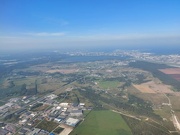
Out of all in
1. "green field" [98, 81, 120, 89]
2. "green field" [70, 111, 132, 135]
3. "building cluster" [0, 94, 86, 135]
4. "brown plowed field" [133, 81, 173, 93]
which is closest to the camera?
"green field" [70, 111, 132, 135]

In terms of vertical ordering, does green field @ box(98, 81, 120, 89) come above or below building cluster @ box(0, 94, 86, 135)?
below

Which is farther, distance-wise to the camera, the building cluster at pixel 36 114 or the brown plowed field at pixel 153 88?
the brown plowed field at pixel 153 88

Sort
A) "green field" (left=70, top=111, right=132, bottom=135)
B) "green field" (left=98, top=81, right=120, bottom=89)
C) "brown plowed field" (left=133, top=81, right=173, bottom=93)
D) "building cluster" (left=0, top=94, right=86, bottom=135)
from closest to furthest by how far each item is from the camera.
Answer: "green field" (left=70, top=111, right=132, bottom=135) → "building cluster" (left=0, top=94, right=86, bottom=135) → "brown plowed field" (left=133, top=81, right=173, bottom=93) → "green field" (left=98, top=81, right=120, bottom=89)

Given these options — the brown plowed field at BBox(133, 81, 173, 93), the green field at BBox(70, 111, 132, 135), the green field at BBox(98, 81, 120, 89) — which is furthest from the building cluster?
the brown plowed field at BBox(133, 81, 173, 93)

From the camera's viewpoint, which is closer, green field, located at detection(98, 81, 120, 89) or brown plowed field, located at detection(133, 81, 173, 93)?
brown plowed field, located at detection(133, 81, 173, 93)

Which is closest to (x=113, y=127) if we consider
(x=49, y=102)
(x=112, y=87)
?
(x=49, y=102)

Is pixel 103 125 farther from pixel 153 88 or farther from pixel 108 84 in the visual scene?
pixel 108 84

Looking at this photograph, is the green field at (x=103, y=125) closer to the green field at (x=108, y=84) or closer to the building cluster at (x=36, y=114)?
the building cluster at (x=36, y=114)

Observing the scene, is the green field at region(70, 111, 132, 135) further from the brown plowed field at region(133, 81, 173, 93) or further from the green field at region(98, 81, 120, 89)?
the green field at region(98, 81, 120, 89)

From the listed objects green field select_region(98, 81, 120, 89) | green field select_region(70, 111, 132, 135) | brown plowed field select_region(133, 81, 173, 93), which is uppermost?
brown plowed field select_region(133, 81, 173, 93)

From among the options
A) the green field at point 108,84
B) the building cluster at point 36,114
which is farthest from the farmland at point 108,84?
the building cluster at point 36,114
